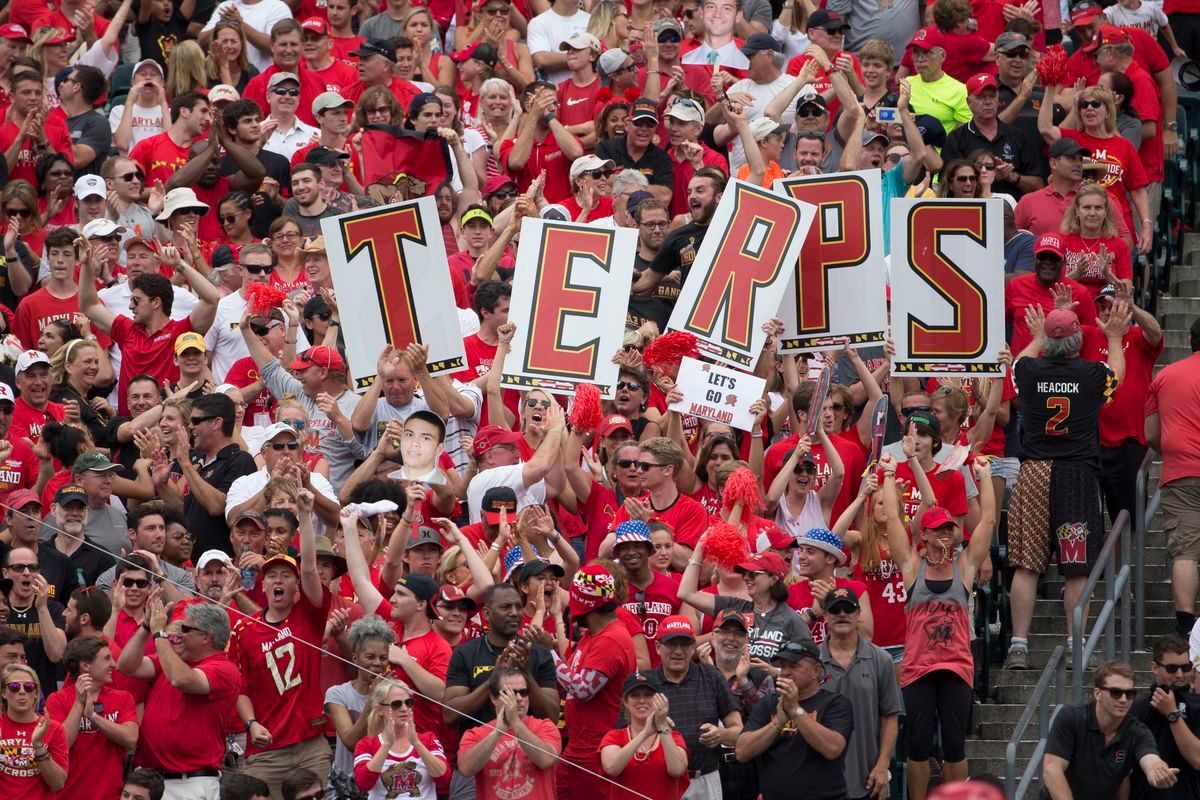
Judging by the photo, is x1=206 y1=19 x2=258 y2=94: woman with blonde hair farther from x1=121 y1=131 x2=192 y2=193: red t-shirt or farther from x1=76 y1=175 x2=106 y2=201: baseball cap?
x1=76 y1=175 x2=106 y2=201: baseball cap

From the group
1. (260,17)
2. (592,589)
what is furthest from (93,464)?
(260,17)

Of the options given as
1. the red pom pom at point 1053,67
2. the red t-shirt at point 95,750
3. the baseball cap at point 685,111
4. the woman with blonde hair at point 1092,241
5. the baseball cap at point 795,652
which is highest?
the red pom pom at point 1053,67

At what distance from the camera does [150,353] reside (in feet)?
51.9

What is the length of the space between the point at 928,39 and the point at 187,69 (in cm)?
588

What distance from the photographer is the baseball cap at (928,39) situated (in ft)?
63.1

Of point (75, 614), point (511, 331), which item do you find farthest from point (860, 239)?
point (75, 614)

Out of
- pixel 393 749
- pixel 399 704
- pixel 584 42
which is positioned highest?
pixel 584 42

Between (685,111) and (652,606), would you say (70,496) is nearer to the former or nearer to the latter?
(652,606)

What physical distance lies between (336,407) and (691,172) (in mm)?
4397

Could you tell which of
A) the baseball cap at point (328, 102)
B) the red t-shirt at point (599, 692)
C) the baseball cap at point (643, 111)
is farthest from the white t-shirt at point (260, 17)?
the red t-shirt at point (599, 692)

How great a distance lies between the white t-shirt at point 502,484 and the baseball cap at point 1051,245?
4.14 m

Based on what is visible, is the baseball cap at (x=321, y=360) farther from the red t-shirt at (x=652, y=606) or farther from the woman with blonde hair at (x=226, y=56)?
the woman with blonde hair at (x=226, y=56)

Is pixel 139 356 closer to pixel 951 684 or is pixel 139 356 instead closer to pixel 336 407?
pixel 336 407

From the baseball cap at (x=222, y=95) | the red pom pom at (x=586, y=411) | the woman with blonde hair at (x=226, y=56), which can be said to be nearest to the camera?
the red pom pom at (x=586, y=411)
